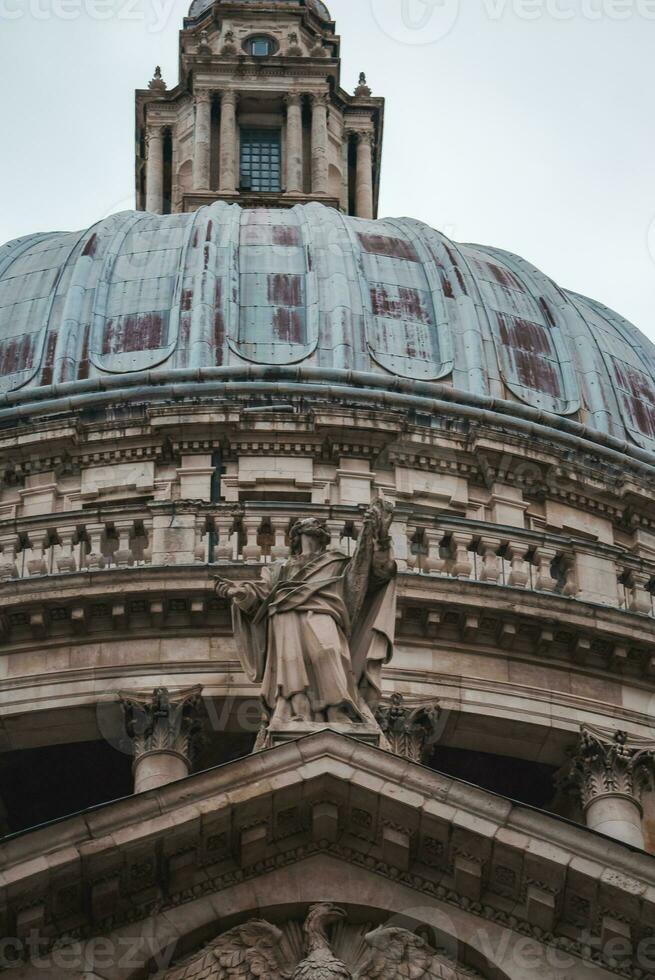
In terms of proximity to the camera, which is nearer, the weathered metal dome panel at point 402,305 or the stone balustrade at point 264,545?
the stone balustrade at point 264,545

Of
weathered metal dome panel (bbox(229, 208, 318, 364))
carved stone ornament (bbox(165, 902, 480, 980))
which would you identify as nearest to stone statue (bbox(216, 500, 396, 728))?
carved stone ornament (bbox(165, 902, 480, 980))

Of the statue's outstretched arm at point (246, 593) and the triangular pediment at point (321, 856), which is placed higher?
the statue's outstretched arm at point (246, 593)

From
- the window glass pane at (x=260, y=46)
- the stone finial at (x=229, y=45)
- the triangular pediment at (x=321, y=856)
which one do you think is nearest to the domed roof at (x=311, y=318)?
the stone finial at (x=229, y=45)

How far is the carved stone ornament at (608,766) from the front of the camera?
112ft

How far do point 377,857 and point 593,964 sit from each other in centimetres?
190

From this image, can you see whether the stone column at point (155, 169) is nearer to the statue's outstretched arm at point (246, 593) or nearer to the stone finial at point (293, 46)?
the stone finial at point (293, 46)

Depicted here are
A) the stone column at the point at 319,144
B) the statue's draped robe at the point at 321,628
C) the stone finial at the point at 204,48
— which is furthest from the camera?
the stone finial at the point at 204,48

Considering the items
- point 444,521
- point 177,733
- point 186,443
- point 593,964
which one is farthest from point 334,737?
point 186,443

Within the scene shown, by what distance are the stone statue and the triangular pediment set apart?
57.1 inches

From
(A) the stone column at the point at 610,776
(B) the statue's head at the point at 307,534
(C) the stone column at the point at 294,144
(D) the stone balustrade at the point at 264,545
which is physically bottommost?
(B) the statue's head at the point at 307,534

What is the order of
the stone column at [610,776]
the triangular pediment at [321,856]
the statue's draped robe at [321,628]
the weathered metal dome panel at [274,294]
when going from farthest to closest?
1. the weathered metal dome panel at [274,294]
2. the stone column at [610,776]
3. the statue's draped robe at [321,628]
4. the triangular pediment at [321,856]

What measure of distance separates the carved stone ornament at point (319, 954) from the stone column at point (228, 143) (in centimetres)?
3484

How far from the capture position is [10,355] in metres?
44.8

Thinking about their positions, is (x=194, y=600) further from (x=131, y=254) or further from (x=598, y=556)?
(x=131, y=254)
